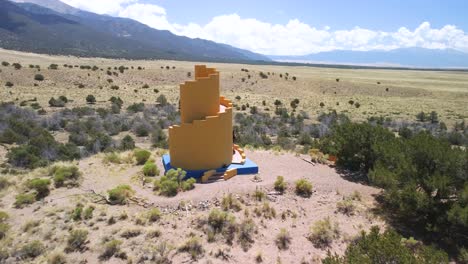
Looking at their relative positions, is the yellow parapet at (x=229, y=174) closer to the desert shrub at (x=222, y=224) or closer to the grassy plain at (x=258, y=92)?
the desert shrub at (x=222, y=224)

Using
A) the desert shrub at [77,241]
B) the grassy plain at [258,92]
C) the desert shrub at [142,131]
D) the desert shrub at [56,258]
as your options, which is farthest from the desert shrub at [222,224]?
the grassy plain at [258,92]

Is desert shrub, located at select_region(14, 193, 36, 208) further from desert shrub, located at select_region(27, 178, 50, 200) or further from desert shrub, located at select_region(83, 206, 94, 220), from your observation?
desert shrub, located at select_region(83, 206, 94, 220)

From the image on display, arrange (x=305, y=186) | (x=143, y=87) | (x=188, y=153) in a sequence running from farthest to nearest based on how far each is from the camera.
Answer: (x=143, y=87)
(x=188, y=153)
(x=305, y=186)

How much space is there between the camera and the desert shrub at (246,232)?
9.71 meters

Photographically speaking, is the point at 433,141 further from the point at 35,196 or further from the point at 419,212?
the point at 35,196

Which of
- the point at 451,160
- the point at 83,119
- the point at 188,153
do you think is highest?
the point at 451,160

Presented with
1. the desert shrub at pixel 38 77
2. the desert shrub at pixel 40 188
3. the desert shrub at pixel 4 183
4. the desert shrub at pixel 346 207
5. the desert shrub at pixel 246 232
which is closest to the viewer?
the desert shrub at pixel 246 232

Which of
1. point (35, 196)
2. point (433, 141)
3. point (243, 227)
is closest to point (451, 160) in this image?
point (433, 141)

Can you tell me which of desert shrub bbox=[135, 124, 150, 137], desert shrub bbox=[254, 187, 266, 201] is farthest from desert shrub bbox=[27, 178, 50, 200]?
desert shrub bbox=[135, 124, 150, 137]

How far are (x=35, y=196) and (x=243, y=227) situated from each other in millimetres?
6918

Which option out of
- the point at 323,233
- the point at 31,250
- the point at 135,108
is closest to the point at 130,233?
the point at 31,250

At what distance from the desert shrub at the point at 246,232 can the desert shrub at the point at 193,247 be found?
1067 millimetres

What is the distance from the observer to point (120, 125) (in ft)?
87.4

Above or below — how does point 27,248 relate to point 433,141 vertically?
below
